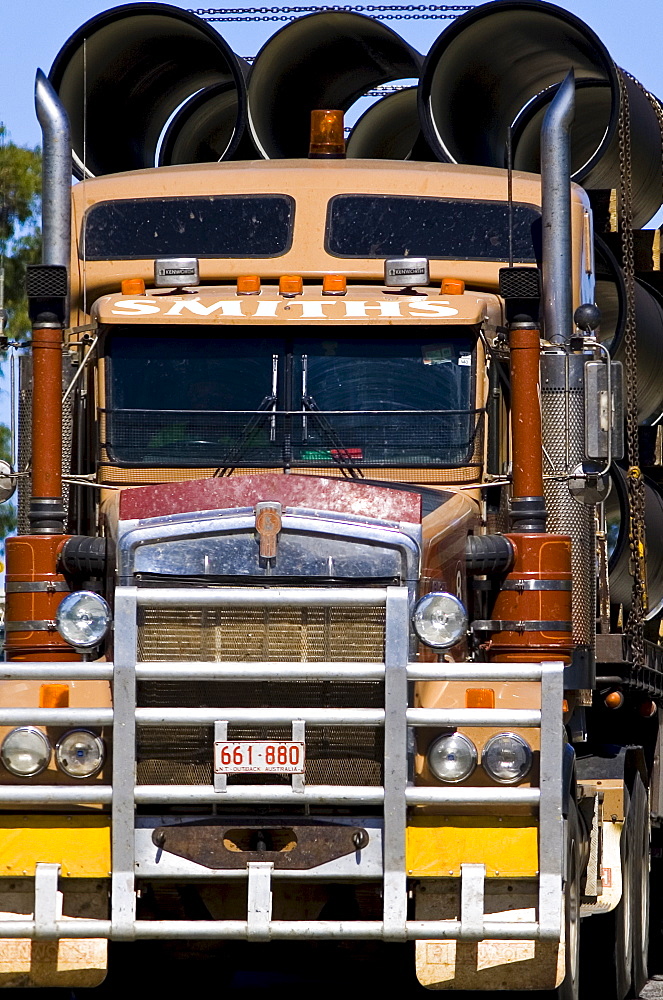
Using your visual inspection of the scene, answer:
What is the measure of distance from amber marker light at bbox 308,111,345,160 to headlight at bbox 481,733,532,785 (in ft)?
13.3

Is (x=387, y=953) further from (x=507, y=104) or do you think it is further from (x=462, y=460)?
(x=507, y=104)

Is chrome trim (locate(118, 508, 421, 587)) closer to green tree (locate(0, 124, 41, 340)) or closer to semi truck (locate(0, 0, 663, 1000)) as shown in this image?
semi truck (locate(0, 0, 663, 1000))

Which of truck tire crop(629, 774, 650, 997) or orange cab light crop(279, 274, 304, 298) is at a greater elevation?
orange cab light crop(279, 274, 304, 298)

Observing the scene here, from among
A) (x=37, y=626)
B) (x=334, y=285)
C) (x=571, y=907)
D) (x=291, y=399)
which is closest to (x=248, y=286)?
(x=334, y=285)

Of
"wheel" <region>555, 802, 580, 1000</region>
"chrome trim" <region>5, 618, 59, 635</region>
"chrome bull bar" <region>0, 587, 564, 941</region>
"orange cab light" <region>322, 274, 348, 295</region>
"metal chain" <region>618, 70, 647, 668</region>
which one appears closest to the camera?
"chrome bull bar" <region>0, 587, 564, 941</region>

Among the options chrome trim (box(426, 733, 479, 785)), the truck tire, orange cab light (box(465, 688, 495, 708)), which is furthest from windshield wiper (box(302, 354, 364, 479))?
the truck tire

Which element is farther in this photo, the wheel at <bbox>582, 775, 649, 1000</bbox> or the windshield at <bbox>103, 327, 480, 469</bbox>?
the wheel at <bbox>582, 775, 649, 1000</bbox>

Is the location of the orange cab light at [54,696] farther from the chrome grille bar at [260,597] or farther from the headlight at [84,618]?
the chrome grille bar at [260,597]

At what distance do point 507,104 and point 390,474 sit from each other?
374 cm

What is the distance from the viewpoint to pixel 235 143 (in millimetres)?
10891

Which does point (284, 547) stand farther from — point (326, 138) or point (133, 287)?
point (326, 138)

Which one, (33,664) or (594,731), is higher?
Answer: (33,664)

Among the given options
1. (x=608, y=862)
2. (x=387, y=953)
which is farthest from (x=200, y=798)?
(x=608, y=862)

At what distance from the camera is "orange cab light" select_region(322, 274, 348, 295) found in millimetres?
8750
